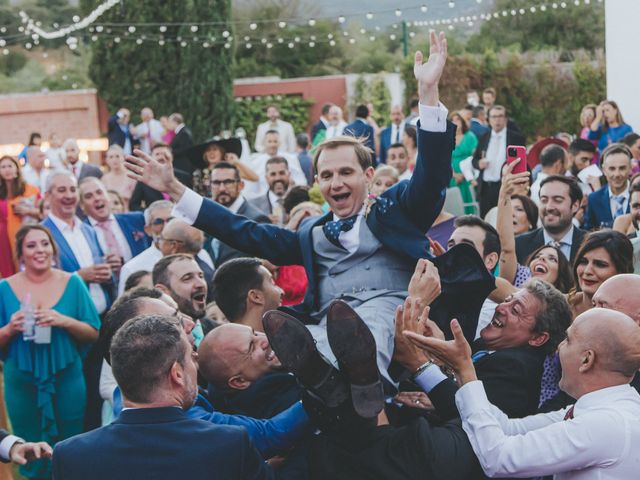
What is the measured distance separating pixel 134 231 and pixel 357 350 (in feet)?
16.8

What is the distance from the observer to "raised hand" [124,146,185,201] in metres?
4.21

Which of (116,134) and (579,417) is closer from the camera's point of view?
(579,417)

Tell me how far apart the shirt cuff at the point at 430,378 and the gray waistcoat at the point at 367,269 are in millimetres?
500

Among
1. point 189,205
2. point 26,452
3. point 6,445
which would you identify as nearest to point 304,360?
Answer: point 189,205

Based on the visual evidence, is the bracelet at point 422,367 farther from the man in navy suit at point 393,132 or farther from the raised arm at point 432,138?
the man in navy suit at point 393,132

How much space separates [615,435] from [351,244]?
4.52ft

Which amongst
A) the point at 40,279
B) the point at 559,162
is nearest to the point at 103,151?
the point at 559,162

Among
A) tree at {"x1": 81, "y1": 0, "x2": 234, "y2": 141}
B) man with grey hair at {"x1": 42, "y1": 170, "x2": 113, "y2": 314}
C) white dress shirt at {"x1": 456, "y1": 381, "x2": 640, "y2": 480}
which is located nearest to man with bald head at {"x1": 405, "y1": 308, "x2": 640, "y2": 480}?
white dress shirt at {"x1": 456, "y1": 381, "x2": 640, "y2": 480}

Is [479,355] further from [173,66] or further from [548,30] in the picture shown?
[548,30]

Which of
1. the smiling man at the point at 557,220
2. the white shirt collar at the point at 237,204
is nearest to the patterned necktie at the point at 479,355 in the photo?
the smiling man at the point at 557,220

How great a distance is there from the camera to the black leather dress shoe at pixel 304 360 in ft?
11.2

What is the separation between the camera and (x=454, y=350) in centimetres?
341

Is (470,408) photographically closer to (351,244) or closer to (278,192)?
(351,244)

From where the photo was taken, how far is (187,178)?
1098cm
